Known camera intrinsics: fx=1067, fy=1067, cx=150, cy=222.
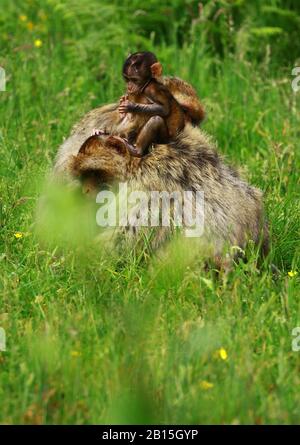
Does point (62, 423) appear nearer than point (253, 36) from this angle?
Yes

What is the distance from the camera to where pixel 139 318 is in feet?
15.1

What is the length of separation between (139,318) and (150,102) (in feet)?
5.56

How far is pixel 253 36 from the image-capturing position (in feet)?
31.7

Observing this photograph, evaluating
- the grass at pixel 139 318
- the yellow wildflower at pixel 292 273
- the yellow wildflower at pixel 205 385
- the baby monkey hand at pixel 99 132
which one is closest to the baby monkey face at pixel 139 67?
the baby monkey hand at pixel 99 132

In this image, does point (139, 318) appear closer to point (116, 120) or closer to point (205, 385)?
point (205, 385)

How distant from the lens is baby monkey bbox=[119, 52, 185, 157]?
580cm

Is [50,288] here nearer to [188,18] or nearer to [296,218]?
[296,218]

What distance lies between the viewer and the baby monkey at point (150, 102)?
580cm

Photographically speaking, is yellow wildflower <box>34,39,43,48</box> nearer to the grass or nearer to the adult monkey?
the grass

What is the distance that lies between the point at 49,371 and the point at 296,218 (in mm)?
2618
